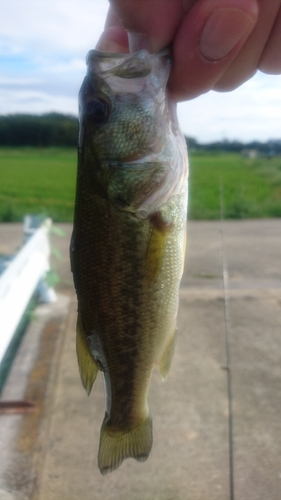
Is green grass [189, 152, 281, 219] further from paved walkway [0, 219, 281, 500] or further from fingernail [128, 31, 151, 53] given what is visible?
Answer: fingernail [128, 31, 151, 53]

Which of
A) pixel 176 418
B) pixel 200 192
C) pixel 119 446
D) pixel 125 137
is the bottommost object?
pixel 200 192

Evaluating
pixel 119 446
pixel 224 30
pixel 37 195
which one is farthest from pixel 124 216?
pixel 37 195

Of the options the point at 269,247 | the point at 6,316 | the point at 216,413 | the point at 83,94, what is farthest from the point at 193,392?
the point at 269,247

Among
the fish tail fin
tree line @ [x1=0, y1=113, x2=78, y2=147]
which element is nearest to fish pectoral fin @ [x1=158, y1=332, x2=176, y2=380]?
the fish tail fin

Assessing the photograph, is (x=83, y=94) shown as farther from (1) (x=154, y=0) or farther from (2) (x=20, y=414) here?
(2) (x=20, y=414)

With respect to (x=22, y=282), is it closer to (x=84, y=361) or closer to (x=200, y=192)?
(x=84, y=361)

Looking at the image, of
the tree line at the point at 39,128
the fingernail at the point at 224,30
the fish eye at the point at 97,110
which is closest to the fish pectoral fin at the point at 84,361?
the fish eye at the point at 97,110
